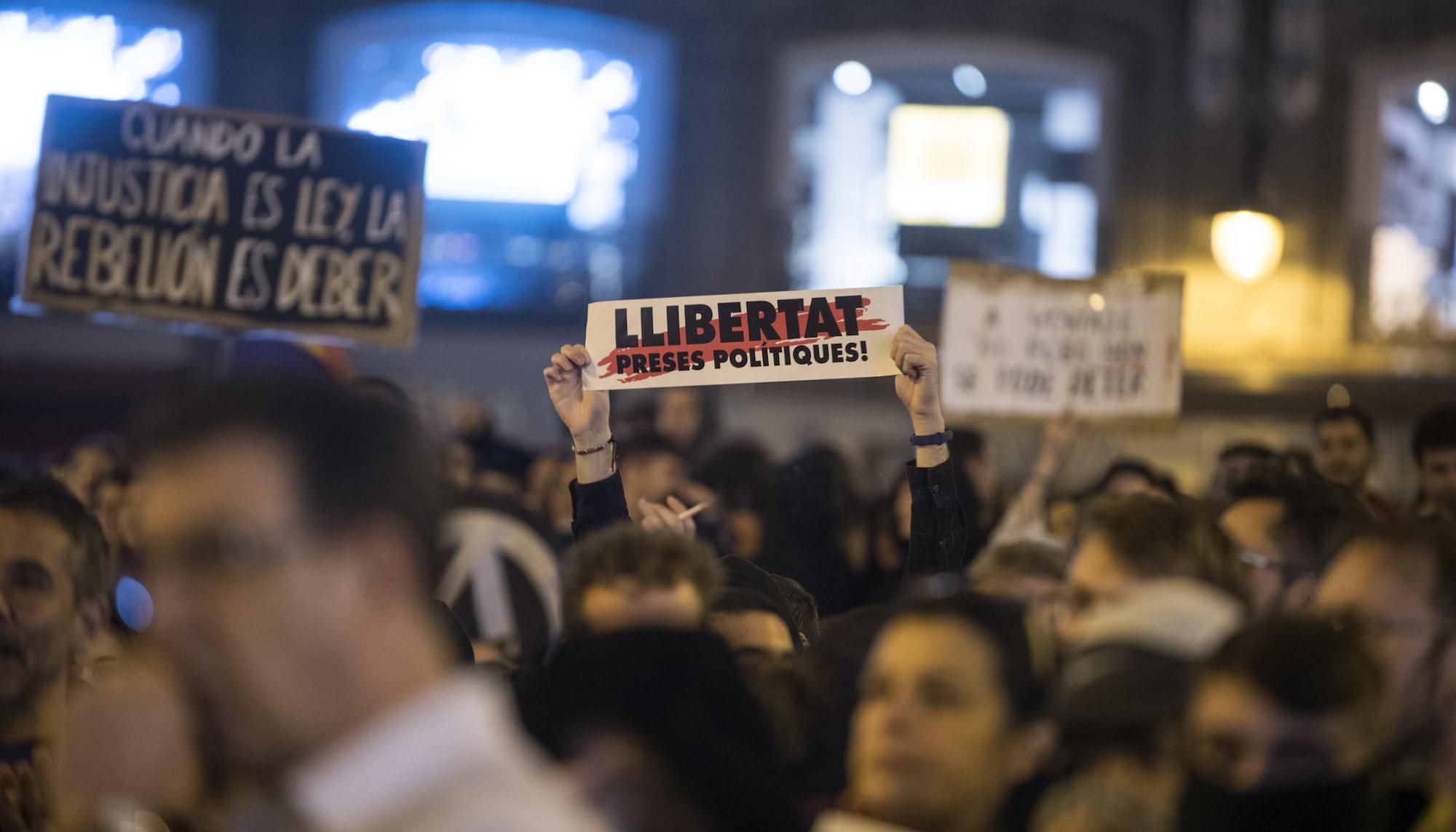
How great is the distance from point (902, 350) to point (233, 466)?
94.9 inches

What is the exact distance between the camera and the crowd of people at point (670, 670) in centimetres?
136

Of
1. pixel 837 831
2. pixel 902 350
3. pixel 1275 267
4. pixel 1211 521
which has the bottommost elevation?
pixel 837 831

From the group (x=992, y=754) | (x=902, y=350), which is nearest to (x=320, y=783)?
(x=992, y=754)

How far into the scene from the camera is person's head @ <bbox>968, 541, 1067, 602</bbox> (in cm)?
293

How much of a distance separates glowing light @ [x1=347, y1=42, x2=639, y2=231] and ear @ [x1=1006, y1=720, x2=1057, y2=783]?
11733mm

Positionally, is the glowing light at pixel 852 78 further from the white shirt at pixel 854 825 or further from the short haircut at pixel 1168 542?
the white shirt at pixel 854 825

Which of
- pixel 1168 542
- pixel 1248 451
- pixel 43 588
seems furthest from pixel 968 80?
pixel 1168 542

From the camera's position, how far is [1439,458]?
16.5 feet

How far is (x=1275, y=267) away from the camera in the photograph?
41.8 ft

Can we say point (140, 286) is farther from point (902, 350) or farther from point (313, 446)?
point (313, 446)

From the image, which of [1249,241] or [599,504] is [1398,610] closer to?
[599,504]

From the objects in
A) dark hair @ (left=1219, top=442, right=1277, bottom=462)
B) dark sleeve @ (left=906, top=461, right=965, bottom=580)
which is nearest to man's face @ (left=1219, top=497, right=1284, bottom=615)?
dark sleeve @ (left=906, top=461, right=965, bottom=580)

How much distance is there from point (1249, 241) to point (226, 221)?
8.61 metres

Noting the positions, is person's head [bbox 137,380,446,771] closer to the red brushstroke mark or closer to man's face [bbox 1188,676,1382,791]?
man's face [bbox 1188,676,1382,791]
